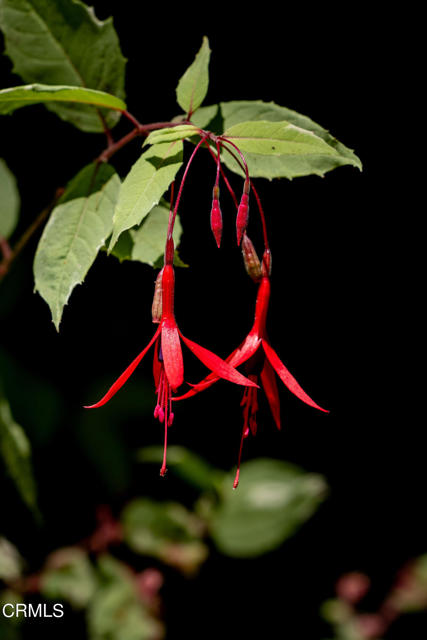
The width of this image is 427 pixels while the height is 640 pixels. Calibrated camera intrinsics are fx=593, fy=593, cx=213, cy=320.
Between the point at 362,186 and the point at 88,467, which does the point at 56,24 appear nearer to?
the point at 362,186

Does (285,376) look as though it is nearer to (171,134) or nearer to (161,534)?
(171,134)

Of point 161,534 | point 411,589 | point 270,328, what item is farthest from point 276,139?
point 411,589

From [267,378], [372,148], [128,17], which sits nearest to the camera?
[267,378]

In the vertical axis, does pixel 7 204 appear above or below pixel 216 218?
below

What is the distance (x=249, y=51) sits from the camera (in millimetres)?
1223

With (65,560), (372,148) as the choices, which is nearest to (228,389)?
(65,560)

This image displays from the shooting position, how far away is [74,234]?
78 cm

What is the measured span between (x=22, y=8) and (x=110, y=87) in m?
0.15

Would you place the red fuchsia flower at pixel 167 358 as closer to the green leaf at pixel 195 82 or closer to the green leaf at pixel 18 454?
the green leaf at pixel 195 82

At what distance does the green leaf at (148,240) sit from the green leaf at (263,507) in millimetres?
826

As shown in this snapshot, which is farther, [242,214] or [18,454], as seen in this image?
[18,454]

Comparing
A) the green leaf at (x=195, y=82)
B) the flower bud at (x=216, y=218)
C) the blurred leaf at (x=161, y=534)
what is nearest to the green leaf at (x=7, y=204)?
the green leaf at (x=195, y=82)

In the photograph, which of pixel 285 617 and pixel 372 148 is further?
pixel 285 617

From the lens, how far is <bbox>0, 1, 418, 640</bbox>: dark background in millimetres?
1227
